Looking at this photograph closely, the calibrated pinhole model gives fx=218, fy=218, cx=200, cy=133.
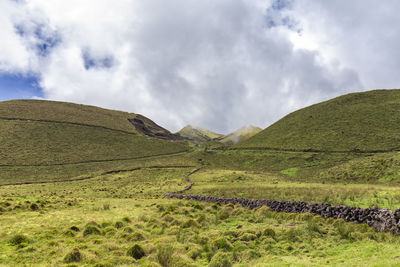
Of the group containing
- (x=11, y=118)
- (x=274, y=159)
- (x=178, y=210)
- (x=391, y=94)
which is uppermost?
(x=391, y=94)

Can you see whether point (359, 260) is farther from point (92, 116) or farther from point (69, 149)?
point (92, 116)

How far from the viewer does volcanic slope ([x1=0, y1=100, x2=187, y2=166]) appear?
8094 centimetres

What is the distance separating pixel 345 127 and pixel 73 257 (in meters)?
94.9

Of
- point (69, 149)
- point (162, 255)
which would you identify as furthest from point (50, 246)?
point (69, 149)

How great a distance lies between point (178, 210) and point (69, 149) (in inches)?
3440

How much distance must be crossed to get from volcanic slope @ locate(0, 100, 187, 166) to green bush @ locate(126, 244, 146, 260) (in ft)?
266

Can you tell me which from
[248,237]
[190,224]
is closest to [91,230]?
[190,224]

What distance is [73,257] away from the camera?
976cm

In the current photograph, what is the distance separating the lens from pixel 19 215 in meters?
18.5

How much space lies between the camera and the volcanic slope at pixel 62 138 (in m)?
80.9

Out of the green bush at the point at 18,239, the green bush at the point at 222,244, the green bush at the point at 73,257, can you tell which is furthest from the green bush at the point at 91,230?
the green bush at the point at 222,244

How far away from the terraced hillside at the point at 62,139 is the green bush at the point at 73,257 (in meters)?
69.8

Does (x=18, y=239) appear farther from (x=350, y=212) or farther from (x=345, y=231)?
(x=350, y=212)

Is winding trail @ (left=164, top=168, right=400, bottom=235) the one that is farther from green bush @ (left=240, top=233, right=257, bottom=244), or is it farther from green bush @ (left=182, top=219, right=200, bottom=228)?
green bush @ (left=182, top=219, right=200, bottom=228)
